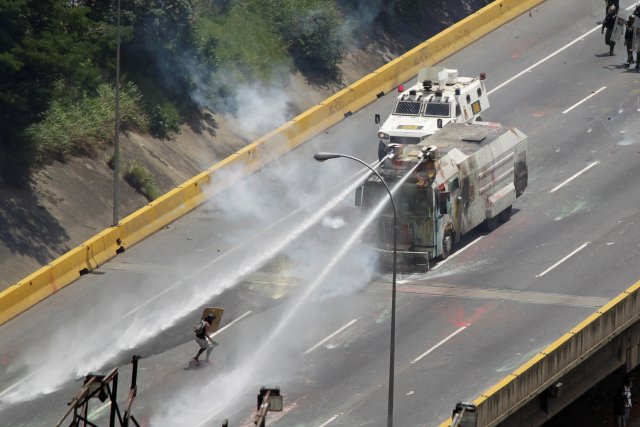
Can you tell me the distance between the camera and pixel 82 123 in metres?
63.0

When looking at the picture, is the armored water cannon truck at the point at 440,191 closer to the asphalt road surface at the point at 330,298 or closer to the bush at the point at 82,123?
the asphalt road surface at the point at 330,298

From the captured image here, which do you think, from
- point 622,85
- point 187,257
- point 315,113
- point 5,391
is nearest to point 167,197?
point 187,257

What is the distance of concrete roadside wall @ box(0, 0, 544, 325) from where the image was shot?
2100 inches

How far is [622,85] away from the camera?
6719 cm

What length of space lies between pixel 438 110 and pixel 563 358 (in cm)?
1665

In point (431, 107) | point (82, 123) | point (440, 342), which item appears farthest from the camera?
point (82, 123)

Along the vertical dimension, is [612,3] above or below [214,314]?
above

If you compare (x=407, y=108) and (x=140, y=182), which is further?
(x=140, y=182)

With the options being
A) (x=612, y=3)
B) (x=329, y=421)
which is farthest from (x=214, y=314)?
(x=612, y=3)

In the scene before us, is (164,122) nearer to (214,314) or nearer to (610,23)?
(610,23)

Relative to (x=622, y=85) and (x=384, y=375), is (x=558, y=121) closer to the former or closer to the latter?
(x=622, y=85)

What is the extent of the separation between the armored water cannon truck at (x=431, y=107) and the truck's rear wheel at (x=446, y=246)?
5118mm

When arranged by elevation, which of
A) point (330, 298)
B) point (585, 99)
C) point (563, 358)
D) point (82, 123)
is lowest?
point (330, 298)

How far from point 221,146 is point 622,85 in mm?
15412
